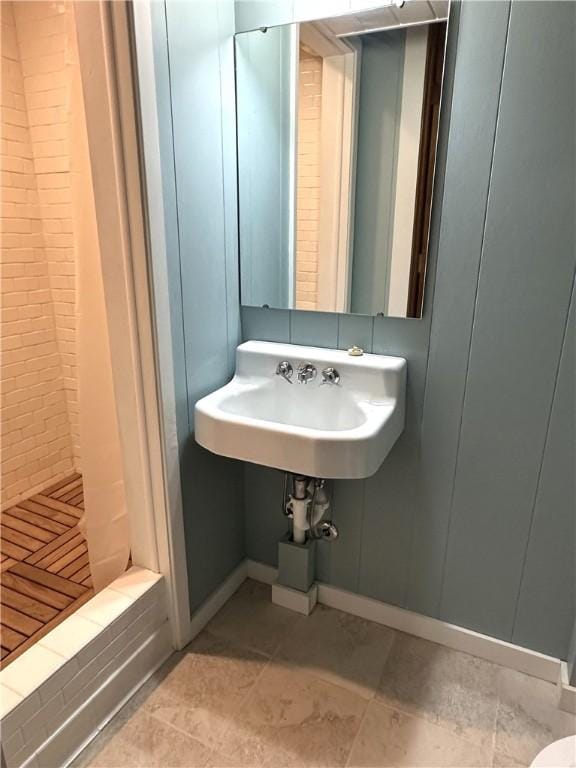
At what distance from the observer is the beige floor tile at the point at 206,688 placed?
140 cm

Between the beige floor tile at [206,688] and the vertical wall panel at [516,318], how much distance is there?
698 millimetres

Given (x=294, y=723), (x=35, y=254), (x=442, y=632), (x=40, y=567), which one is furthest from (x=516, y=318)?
(x=35, y=254)

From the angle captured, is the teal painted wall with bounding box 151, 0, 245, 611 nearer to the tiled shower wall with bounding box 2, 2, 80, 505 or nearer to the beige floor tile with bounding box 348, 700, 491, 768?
the beige floor tile with bounding box 348, 700, 491, 768

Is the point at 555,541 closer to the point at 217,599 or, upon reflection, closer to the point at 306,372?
the point at 306,372

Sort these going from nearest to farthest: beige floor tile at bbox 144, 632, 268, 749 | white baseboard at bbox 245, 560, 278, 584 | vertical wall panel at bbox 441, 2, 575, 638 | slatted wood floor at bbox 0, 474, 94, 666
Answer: vertical wall panel at bbox 441, 2, 575, 638 → beige floor tile at bbox 144, 632, 268, 749 → slatted wood floor at bbox 0, 474, 94, 666 → white baseboard at bbox 245, 560, 278, 584

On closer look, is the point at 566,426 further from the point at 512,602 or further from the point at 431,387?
the point at 512,602

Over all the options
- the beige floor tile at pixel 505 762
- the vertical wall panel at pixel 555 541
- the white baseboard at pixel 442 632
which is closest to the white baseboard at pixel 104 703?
the white baseboard at pixel 442 632

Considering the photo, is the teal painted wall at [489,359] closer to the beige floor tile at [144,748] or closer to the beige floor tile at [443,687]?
the beige floor tile at [443,687]

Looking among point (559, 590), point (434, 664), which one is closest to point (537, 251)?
point (559, 590)

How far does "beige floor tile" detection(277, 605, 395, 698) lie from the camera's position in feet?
5.09

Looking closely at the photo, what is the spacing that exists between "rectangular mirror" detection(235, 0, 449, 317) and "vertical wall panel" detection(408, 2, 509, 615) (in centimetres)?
6

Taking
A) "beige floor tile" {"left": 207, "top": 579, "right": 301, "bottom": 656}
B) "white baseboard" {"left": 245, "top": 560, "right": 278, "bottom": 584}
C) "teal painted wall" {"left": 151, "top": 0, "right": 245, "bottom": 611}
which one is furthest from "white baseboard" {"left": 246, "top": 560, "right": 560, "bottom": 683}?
"teal painted wall" {"left": 151, "top": 0, "right": 245, "bottom": 611}

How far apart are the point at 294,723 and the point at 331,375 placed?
0.99 meters

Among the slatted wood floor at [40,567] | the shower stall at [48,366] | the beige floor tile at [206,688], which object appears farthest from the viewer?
the slatted wood floor at [40,567]
